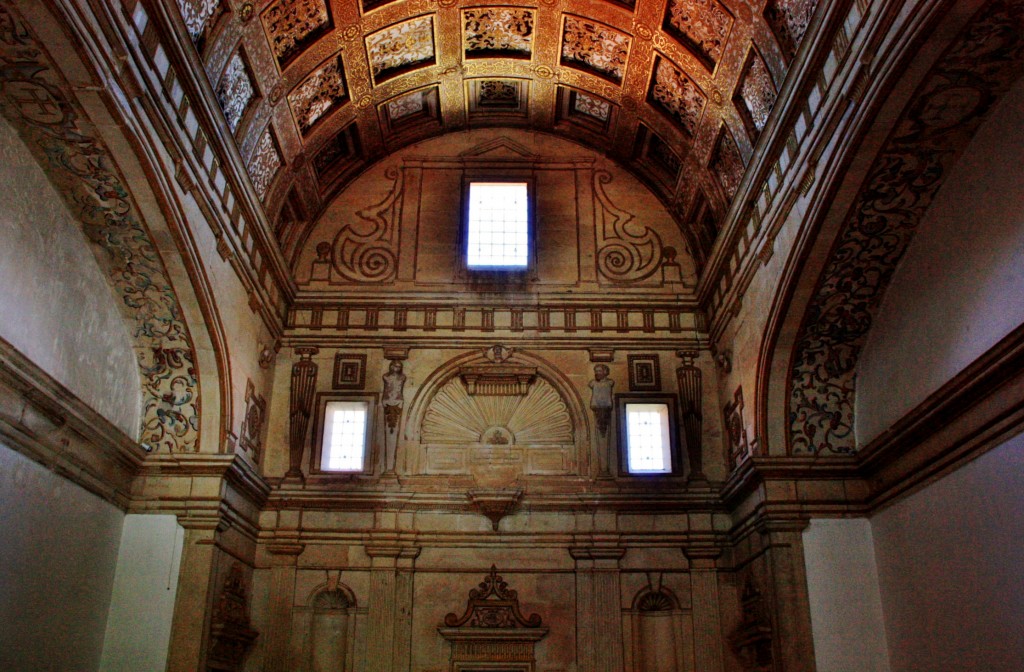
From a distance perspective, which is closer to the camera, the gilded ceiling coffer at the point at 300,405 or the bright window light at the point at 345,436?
the gilded ceiling coffer at the point at 300,405

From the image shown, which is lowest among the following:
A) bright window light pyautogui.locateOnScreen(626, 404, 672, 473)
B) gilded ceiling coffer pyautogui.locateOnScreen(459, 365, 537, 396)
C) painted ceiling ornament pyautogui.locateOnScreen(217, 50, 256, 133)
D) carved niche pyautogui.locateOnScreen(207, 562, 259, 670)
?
carved niche pyautogui.locateOnScreen(207, 562, 259, 670)

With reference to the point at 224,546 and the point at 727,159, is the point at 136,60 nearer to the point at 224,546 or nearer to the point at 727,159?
the point at 224,546

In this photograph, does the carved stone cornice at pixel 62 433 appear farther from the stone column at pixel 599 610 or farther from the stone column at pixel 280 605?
the stone column at pixel 599 610

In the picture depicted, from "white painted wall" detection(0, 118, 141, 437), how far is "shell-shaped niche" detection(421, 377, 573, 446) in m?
4.49

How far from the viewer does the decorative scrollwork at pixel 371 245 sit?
15133 mm

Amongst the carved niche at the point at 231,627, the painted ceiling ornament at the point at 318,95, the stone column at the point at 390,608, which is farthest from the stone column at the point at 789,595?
the painted ceiling ornament at the point at 318,95

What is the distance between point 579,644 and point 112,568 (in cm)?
616

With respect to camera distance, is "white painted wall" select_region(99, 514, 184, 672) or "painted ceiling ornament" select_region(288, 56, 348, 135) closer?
"white painted wall" select_region(99, 514, 184, 672)

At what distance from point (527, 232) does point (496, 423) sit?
3.34 metres

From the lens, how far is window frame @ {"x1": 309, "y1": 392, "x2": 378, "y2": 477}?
13680 millimetres

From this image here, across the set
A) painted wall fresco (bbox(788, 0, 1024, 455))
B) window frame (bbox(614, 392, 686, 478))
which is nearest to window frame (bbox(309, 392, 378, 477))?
window frame (bbox(614, 392, 686, 478))

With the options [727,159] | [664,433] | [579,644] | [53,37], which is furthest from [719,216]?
[53,37]

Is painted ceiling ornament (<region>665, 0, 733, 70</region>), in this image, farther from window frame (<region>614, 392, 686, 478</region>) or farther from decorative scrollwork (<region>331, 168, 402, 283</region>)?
decorative scrollwork (<region>331, 168, 402, 283</region>)

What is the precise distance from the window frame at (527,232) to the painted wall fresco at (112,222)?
5077mm
